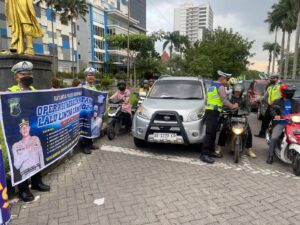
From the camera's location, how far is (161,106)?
6137 mm

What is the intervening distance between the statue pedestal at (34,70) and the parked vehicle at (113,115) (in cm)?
207

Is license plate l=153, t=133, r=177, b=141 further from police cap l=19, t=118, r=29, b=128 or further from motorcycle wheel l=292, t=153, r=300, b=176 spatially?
police cap l=19, t=118, r=29, b=128

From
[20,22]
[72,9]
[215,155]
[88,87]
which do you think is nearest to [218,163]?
[215,155]

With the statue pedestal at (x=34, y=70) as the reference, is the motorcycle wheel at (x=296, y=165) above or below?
below

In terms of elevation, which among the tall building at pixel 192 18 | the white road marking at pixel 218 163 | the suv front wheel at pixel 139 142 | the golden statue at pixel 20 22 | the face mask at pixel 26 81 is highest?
the tall building at pixel 192 18

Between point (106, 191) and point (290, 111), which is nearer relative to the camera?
point (106, 191)

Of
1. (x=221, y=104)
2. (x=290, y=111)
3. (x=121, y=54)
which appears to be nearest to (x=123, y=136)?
(x=221, y=104)

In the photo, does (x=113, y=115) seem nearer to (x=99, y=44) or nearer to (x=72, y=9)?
(x=72, y=9)

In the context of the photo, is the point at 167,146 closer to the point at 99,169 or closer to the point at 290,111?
the point at 99,169

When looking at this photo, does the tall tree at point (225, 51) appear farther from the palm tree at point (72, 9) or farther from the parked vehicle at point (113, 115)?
the parked vehicle at point (113, 115)

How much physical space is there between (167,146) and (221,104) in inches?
75.7

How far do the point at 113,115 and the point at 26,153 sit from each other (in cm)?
383

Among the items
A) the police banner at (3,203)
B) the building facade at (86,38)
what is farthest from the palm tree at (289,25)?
the police banner at (3,203)

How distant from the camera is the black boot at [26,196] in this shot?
389 centimetres
